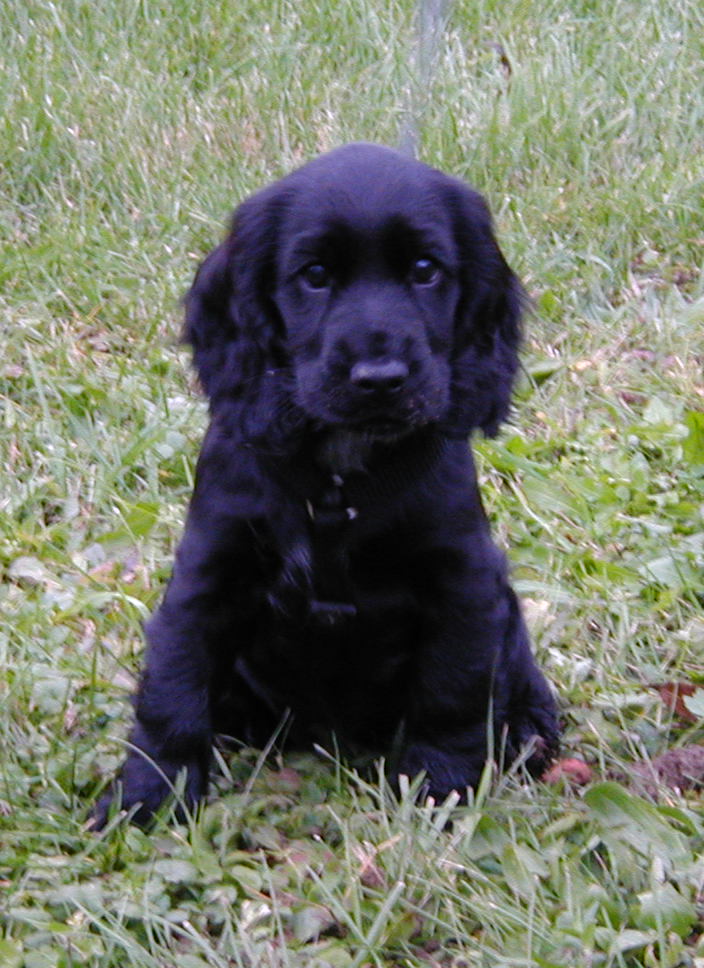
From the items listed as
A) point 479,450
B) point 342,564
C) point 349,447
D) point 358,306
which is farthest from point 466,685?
point 479,450

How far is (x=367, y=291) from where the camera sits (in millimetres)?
2350

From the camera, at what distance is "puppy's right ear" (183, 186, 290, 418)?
2455 mm

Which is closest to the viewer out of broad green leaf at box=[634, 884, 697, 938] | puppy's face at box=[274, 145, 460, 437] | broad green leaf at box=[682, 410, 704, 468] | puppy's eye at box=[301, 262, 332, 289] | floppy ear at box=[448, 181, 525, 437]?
broad green leaf at box=[634, 884, 697, 938]

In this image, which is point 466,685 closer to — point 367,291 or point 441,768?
point 441,768

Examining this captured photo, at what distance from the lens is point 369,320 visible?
2289mm

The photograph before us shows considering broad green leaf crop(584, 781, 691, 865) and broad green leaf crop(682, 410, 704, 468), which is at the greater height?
broad green leaf crop(682, 410, 704, 468)

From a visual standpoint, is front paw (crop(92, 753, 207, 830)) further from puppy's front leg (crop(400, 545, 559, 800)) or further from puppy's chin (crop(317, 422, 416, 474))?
puppy's chin (crop(317, 422, 416, 474))

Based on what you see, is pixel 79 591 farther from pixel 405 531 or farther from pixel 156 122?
pixel 156 122

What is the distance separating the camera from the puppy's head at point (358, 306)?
2287mm

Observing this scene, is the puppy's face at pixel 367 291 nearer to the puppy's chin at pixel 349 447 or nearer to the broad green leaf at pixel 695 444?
the puppy's chin at pixel 349 447

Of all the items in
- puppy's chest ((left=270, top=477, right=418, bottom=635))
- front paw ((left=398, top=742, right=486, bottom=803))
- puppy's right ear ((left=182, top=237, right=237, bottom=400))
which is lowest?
front paw ((left=398, top=742, right=486, bottom=803))

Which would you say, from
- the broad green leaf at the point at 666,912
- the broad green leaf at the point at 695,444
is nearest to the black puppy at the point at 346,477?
the broad green leaf at the point at 666,912

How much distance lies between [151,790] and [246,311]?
82cm

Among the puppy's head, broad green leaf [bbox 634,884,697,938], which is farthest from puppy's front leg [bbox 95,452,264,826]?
broad green leaf [bbox 634,884,697,938]
